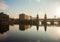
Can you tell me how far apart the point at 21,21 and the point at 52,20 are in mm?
23750

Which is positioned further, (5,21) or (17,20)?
(17,20)

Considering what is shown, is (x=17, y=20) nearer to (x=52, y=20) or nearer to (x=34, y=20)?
(x=34, y=20)

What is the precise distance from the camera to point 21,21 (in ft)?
317

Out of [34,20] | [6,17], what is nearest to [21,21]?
[34,20]

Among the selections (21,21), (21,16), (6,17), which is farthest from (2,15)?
(21,16)

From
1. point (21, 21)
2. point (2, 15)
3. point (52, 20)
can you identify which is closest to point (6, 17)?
point (2, 15)

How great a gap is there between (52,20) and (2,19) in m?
39.3

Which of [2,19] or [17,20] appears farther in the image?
[17,20]

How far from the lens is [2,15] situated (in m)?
79.9

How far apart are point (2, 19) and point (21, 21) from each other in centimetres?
2123

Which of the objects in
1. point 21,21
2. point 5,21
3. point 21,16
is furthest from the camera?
point 21,16

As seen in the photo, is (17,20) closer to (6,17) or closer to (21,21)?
(21,21)

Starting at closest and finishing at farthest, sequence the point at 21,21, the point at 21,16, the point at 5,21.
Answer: the point at 5,21 < the point at 21,21 < the point at 21,16

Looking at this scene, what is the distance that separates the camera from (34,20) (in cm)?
10250
